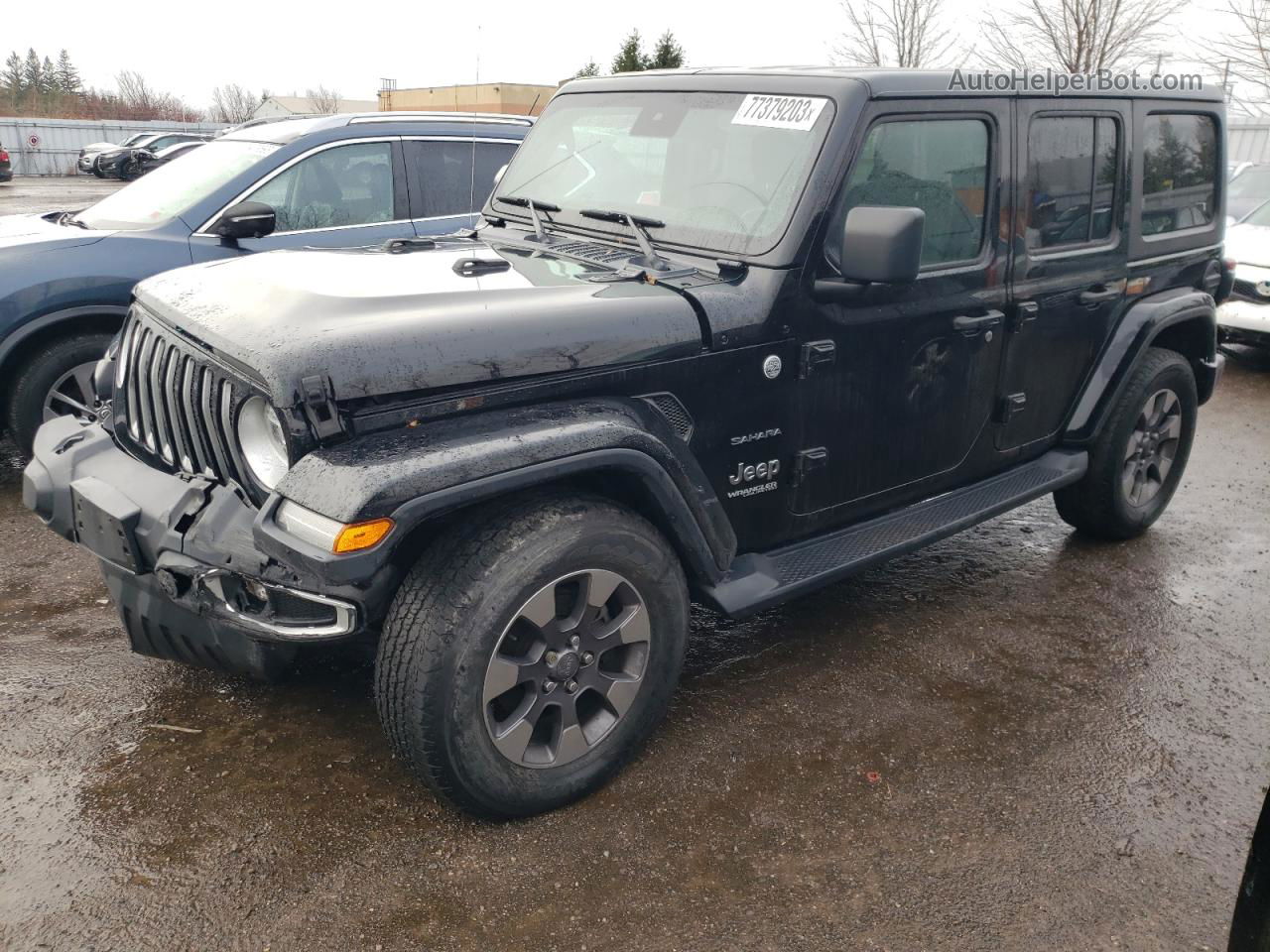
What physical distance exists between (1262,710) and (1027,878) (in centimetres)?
145

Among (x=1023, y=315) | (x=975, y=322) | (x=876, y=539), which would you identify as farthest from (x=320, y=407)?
(x=1023, y=315)

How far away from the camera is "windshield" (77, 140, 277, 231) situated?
211 inches

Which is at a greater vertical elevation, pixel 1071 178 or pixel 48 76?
pixel 48 76

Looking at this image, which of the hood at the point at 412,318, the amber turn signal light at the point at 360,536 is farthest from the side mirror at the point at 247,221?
the amber turn signal light at the point at 360,536

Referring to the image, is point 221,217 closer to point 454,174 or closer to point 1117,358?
point 454,174

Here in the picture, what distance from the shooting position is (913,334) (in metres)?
3.43

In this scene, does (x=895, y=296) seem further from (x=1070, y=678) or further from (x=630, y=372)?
(x=1070, y=678)

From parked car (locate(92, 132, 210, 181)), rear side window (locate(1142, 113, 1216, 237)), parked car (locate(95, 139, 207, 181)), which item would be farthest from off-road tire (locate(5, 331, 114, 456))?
parked car (locate(92, 132, 210, 181))

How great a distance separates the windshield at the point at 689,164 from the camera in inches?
124

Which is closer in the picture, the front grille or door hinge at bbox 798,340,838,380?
the front grille

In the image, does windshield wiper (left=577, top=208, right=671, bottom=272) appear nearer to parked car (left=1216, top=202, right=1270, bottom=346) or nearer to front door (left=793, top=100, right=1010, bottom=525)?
front door (left=793, top=100, right=1010, bottom=525)

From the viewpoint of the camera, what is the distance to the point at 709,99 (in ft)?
11.3

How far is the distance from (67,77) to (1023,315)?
70479mm

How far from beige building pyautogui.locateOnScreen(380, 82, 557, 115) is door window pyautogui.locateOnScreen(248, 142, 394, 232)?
0.31 meters
